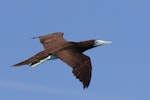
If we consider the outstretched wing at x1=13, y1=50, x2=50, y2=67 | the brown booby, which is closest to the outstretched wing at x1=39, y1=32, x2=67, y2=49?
the brown booby

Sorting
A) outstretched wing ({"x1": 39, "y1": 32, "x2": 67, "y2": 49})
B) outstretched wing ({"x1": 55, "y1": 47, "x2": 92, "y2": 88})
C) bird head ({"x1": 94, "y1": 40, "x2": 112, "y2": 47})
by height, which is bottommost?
outstretched wing ({"x1": 55, "y1": 47, "x2": 92, "y2": 88})

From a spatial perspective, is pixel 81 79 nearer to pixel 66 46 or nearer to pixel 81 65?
pixel 81 65

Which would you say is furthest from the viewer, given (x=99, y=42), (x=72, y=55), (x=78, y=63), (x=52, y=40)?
(x=52, y=40)

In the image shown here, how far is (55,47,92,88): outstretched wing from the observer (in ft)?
158

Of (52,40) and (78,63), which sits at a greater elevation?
(52,40)

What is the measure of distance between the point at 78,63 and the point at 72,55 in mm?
1909

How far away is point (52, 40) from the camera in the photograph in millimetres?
58781

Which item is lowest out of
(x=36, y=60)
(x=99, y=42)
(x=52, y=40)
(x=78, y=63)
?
(x=78, y=63)

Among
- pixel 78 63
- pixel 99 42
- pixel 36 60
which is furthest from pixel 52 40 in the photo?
pixel 78 63

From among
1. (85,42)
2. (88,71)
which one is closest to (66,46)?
(85,42)

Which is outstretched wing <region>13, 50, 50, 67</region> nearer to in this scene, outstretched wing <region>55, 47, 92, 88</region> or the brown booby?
the brown booby

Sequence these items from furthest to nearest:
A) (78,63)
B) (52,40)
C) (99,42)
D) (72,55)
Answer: (52,40)
(99,42)
(72,55)
(78,63)

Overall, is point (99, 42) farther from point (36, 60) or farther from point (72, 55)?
point (36, 60)

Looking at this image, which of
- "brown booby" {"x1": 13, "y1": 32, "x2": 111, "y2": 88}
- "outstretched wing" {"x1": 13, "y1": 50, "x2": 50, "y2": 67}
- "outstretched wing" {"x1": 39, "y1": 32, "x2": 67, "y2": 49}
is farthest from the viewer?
"outstretched wing" {"x1": 39, "y1": 32, "x2": 67, "y2": 49}
